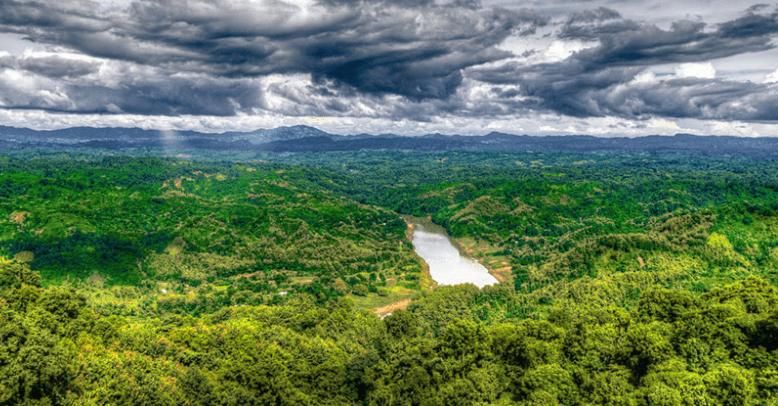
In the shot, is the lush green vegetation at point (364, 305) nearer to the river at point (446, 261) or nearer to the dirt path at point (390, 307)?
the dirt path at point (390, 307)

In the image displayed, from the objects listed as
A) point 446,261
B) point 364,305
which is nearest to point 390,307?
point 364,305

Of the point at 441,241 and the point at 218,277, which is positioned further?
the point at 441,241

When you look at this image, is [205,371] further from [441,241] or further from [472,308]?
[441,241]

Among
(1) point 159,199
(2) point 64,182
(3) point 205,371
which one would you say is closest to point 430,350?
(3) point 205,371

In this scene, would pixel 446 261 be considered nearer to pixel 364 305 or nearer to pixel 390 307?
pixel 390 307

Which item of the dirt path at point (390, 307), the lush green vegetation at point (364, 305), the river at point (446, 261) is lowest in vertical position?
the river at point (446, 261)

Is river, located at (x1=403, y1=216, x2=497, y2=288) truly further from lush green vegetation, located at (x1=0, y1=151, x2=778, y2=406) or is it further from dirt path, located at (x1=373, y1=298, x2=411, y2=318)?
dirt path, located at (x1=373, y1=298, x2=411, y2=318)

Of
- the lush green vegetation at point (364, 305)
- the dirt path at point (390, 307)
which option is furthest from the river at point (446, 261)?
the dirt path at point (390, 307)
